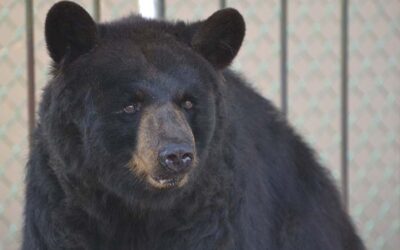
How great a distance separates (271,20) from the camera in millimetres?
6301

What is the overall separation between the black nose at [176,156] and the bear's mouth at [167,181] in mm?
77

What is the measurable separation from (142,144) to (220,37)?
0.53m

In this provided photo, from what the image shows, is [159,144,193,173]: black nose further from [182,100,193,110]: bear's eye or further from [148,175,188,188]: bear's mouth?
[182,100,193,110]: bear's eye

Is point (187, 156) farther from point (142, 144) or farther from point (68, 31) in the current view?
point (68, 31)

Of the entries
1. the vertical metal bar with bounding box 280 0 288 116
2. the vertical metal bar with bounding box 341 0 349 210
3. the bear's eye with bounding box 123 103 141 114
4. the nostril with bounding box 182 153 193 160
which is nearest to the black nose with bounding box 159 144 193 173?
the nostril with bounding box 182 153 193 160

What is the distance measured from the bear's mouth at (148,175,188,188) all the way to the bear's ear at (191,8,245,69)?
1.59 ft

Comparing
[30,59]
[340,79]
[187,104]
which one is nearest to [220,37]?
[187,104]

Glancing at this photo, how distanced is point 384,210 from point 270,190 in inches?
110

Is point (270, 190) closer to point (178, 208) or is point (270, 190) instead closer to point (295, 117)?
point (178, 208)

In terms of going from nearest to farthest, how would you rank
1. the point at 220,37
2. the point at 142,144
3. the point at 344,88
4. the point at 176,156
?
the point at 176,156 < the point at 142,144 < the point at 220,37 < the point at 344,88

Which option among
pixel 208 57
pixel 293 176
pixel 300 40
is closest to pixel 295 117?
pixel 300 40

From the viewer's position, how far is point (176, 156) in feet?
11.0

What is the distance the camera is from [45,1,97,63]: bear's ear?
3.48m

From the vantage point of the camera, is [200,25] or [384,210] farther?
[384,210]
